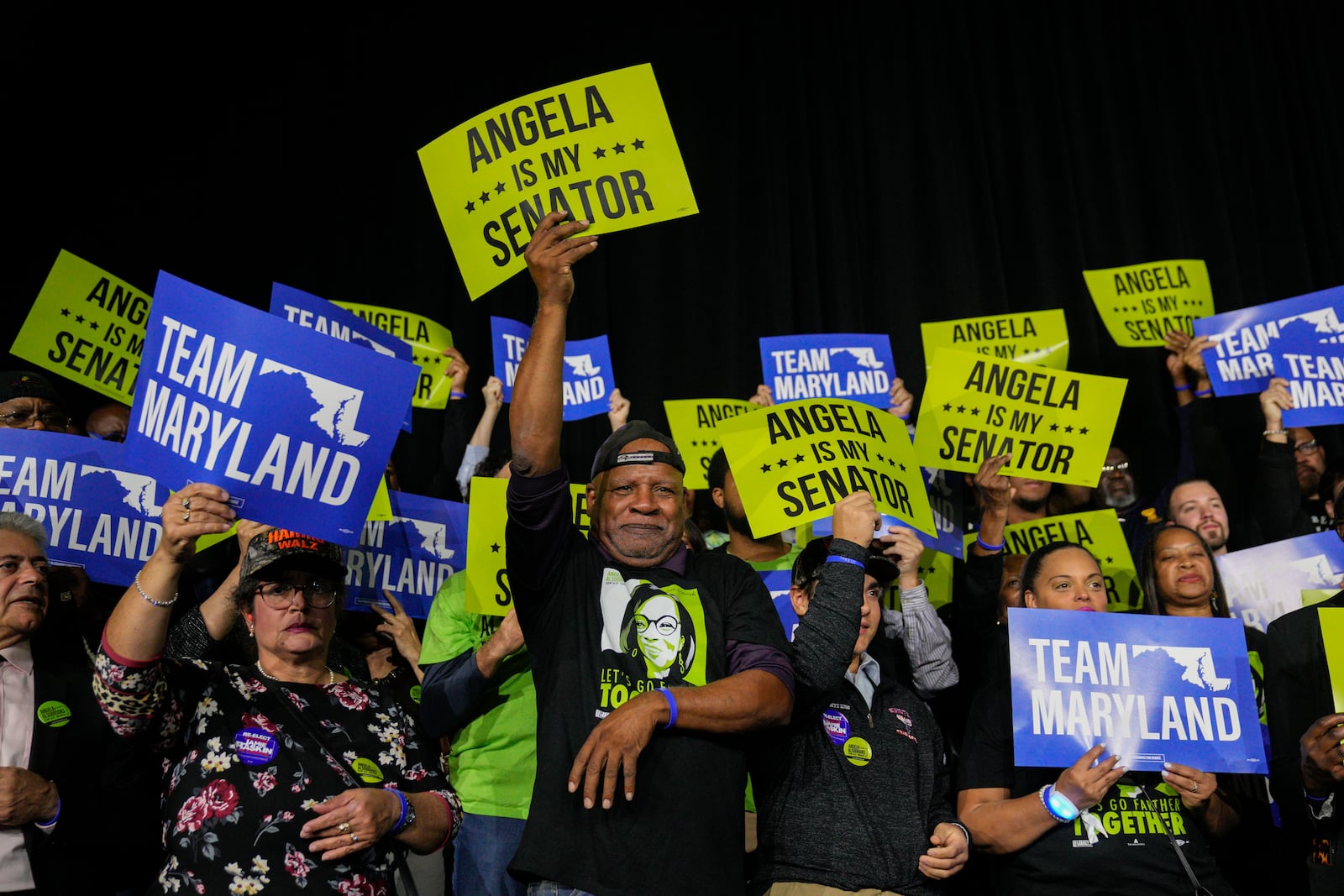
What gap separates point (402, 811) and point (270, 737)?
287 mm

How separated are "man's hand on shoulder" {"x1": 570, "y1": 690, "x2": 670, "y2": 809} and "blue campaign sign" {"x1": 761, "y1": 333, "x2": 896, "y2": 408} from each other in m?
2.81

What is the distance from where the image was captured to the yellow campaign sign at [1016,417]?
4.08 meters

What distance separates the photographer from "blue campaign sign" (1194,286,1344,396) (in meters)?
4.54

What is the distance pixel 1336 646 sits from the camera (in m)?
2.71

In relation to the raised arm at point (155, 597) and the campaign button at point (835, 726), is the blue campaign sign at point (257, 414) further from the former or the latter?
the campaign button at point (835, 726)

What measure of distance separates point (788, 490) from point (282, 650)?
56.5 inches

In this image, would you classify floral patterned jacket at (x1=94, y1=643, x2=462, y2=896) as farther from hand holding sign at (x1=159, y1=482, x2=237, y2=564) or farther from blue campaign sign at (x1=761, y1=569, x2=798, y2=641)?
blue campaign sign at (x1=761, y1=569, x2=798, y2=641)

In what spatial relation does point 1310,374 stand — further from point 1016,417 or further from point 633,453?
point 633,453

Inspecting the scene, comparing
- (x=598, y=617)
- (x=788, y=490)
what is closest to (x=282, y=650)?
(x=598, y=617)

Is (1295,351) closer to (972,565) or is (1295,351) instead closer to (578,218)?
(972,565)

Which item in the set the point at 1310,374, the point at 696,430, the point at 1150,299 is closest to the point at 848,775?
the point at 696,430

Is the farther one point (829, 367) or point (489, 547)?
point (829, 367)

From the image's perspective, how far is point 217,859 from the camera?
2.17 metres

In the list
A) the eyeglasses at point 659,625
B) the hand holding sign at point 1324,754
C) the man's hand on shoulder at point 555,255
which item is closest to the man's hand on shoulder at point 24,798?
the eyeglasses at point 659,625
